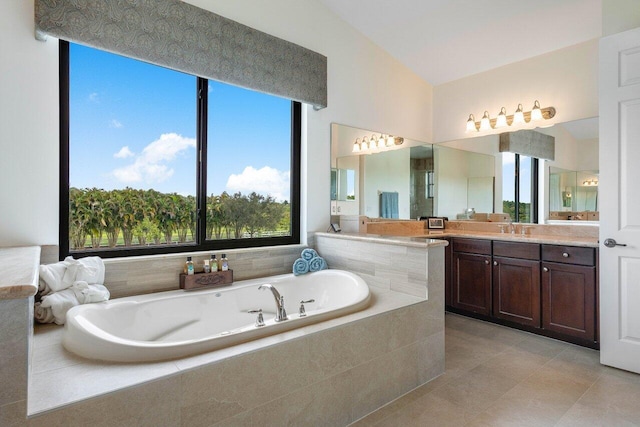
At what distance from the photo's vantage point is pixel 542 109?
11.3 ft

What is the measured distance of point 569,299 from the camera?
280 centimetres

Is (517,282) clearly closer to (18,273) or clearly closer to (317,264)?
(317,264)

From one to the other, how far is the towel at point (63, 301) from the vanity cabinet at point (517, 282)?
3.12m

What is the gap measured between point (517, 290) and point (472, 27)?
2381 mm

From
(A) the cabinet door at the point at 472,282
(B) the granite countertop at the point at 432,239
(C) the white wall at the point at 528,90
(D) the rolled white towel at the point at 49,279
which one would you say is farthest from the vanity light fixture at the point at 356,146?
(D) the rolled white towel at the point at 49,279

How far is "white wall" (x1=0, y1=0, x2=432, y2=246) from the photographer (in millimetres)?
1938

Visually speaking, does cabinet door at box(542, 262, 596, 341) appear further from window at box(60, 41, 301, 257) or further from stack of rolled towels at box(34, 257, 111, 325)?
stack of rolled towels at box(34, 257, 111, 325)

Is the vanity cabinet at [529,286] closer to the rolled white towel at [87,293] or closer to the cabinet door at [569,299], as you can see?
the cabinet door at [569,299]

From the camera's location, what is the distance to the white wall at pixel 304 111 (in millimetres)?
1938

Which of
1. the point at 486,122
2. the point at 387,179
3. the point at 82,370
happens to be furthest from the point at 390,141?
the point at 82,370

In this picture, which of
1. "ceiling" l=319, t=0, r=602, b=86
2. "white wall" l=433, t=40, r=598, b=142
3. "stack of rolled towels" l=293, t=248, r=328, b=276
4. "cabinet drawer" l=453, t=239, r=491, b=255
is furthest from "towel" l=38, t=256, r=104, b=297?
"white wall" l=433, t=40, r=598, b=142

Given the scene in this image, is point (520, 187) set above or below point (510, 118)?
below

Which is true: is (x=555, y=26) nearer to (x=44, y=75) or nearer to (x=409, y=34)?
(x=409, y=34)

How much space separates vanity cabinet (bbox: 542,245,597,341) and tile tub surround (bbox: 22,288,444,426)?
126cm
